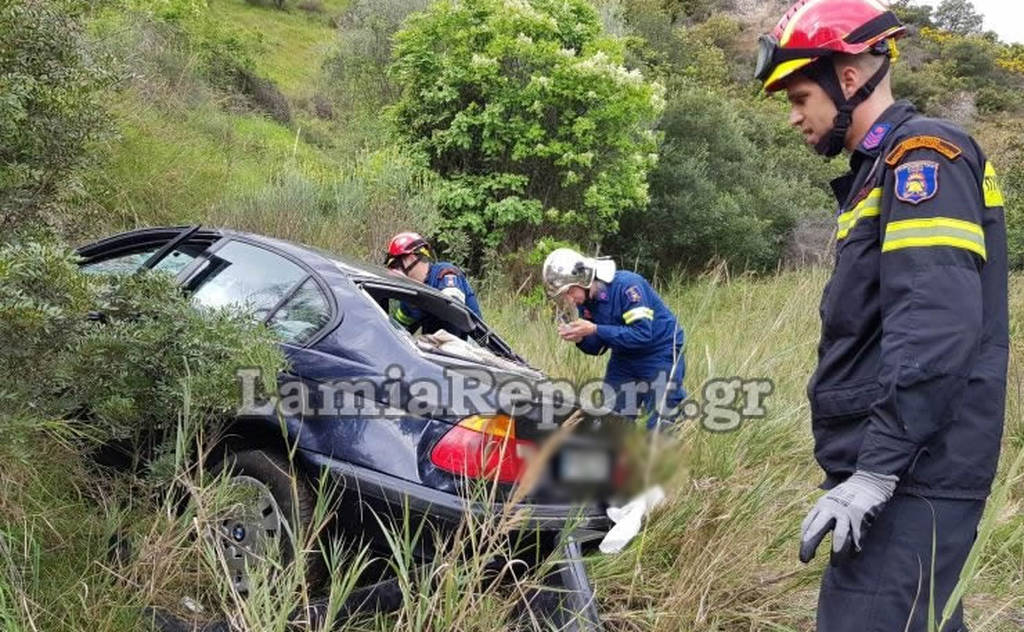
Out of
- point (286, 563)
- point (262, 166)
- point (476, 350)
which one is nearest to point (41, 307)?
point (286, 563)

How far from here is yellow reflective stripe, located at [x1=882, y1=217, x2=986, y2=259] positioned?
1567 mm

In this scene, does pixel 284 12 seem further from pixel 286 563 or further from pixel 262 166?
pixel 286 563

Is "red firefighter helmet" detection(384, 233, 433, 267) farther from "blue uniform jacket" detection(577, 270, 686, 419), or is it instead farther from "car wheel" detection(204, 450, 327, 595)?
"car wheel" detection(204, 450, 327, 595)

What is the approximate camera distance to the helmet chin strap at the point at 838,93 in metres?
1.85

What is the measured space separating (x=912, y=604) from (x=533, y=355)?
3470mm

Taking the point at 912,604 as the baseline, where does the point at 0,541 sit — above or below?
below

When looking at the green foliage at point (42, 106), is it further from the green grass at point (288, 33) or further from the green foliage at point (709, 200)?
the green grass at point (288, 33)

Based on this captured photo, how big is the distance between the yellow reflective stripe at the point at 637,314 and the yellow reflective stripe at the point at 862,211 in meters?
2.45

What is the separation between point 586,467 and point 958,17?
179 ft

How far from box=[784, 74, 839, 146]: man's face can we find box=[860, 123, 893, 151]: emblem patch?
3.9 inches

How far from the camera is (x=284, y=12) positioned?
126ft

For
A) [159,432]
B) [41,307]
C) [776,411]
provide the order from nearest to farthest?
[41,307], [159,432], [776,411]

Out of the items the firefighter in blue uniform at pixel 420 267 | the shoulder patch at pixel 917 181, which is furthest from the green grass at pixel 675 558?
the firefighter in blue uniform at pixel 420 267

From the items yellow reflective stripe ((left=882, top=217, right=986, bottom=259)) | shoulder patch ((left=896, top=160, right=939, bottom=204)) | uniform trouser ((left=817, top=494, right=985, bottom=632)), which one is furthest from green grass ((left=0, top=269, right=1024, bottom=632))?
shoulder patch ((left=896, top=160, right=939, bottom=204))
